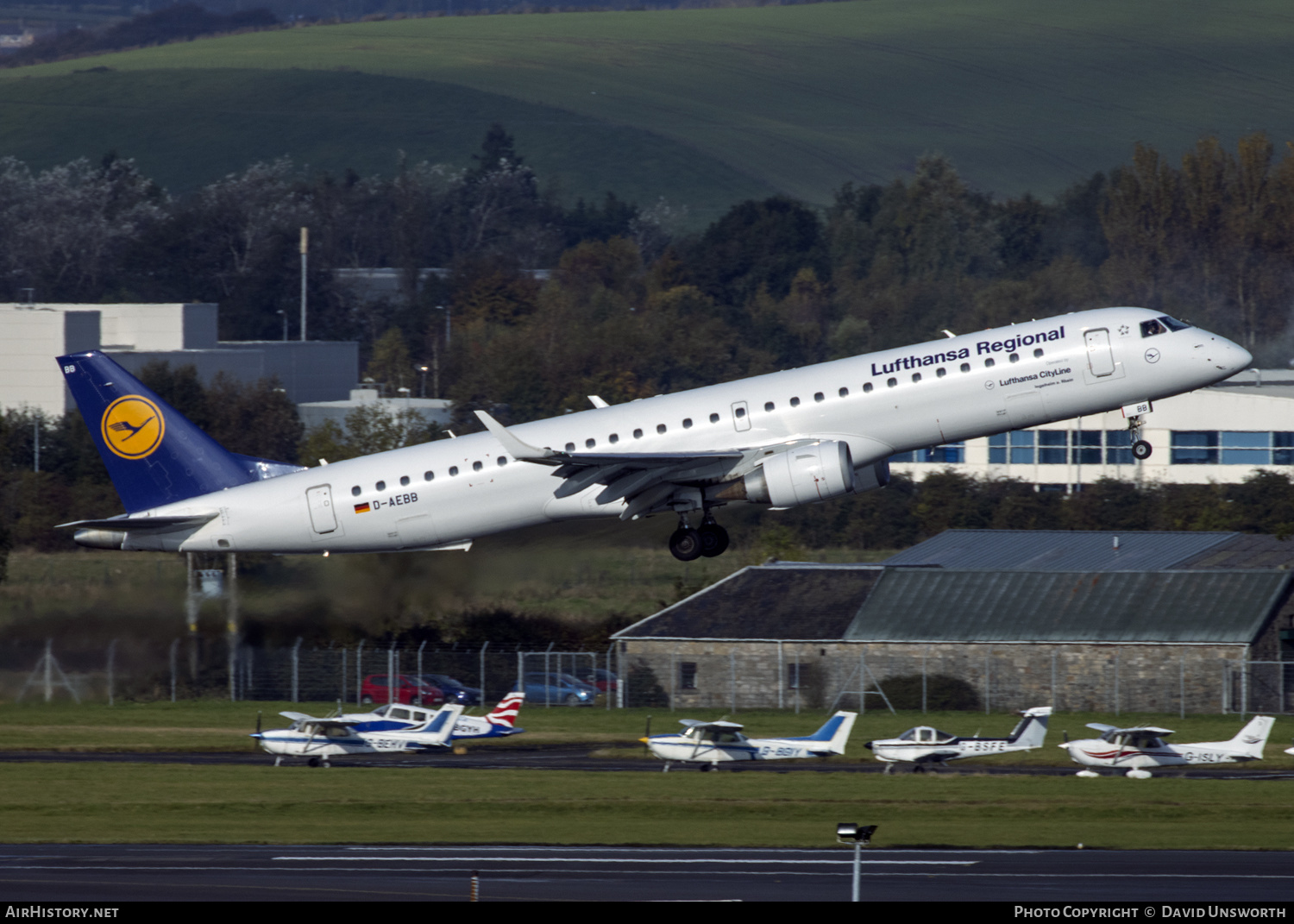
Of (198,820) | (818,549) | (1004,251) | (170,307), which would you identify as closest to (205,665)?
(198,820)

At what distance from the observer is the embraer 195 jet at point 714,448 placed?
136ft

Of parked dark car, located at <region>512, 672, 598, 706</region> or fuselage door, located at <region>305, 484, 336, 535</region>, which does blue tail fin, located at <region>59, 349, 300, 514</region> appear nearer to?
fuselage door, located at <region>305, 484, 336, 535</region>

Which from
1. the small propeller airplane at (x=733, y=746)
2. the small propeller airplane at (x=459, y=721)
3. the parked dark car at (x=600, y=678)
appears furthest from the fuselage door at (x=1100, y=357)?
the parked dark car at (x=600, y=678)

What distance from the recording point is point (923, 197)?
19888 centimetres

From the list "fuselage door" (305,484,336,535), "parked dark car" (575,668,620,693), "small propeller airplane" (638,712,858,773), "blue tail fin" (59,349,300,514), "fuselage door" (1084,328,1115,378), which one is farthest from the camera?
"parked dark car" (575,668,620,693)

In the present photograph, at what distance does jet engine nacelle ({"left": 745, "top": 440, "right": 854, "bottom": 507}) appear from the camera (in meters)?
40.8

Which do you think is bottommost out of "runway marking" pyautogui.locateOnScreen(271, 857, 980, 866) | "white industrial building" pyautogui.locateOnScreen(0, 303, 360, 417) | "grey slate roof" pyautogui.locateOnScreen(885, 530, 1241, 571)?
"runway marking" pyautogui.locateOnScreen(271, 857, 980, 866)

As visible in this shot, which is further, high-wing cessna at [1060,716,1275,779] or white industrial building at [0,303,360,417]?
white industrial building at [0,303,360,417]

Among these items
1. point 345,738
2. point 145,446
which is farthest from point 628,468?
point 345,738

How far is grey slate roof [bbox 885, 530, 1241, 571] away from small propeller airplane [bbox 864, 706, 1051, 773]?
69.3 feet

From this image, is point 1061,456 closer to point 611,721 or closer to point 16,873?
point 611,721

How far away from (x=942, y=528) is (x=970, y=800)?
48.1 metres

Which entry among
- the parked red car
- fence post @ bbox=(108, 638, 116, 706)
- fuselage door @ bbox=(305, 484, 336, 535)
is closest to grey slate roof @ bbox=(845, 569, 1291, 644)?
the parked red car

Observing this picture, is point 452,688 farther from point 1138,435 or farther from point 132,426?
point 1138,435
